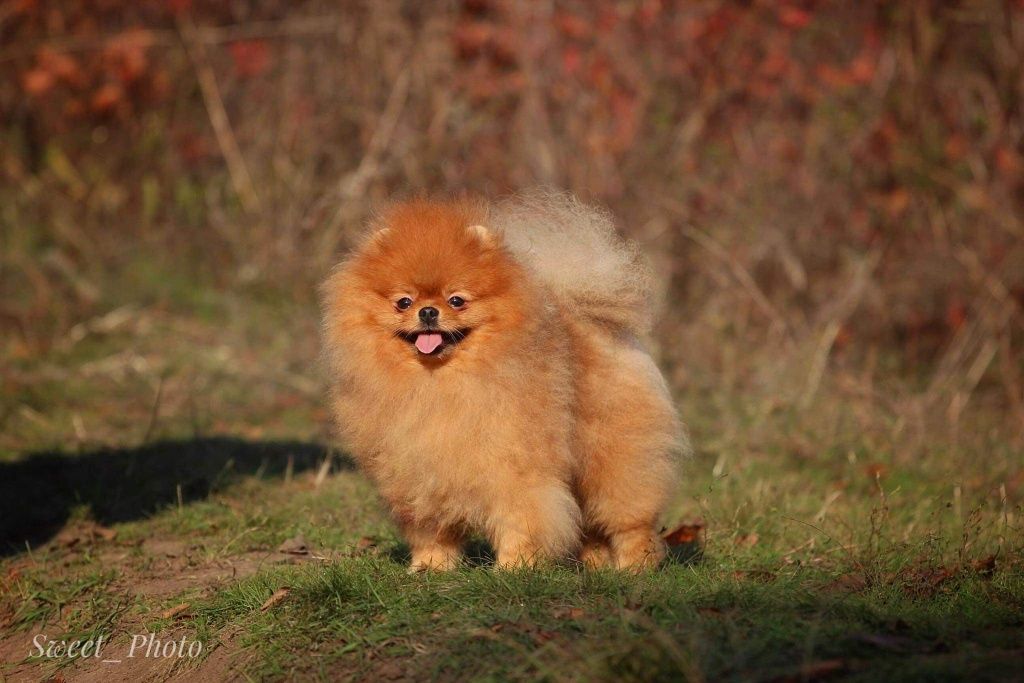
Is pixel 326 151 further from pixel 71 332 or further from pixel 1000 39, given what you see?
pixel 1000 39

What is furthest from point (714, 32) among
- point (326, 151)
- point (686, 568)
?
point (686, 568)

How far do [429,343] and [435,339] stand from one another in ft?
0.09

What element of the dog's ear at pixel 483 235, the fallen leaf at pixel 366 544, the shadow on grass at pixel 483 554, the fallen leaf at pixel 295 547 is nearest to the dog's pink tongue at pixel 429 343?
the dog's ear at pixel 483 235

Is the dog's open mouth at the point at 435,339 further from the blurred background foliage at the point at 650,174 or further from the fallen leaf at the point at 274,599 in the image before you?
the blurred background foliage at the point at 650,174

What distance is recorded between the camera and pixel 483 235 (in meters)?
4.14

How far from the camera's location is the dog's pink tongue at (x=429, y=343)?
4031mm

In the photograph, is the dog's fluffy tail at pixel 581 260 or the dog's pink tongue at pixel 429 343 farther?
the dog's fluffy tail at pixel 581 260

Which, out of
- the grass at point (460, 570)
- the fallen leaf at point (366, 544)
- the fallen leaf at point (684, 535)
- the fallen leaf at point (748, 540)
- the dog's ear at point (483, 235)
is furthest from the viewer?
the fallen leaf at point (684, 535)

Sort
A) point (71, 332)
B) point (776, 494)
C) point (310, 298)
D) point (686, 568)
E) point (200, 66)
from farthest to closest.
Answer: point (200, 66)
point (310, 298)
point (71, 332)
point (776, 494)
point (686, 568)

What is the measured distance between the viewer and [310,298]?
31.1 ft

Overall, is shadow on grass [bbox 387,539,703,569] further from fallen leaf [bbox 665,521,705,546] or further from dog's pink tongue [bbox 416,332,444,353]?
dog's pink tongue [bbox 416,332,444,353]

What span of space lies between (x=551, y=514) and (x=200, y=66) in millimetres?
8507

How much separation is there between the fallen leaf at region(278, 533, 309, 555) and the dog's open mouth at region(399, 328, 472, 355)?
4.52 feet

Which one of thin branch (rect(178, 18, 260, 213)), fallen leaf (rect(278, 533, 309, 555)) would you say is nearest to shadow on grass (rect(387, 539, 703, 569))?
fallen leaf (rect(278, 533, 309, 555))
